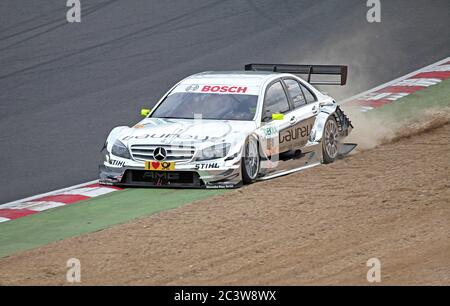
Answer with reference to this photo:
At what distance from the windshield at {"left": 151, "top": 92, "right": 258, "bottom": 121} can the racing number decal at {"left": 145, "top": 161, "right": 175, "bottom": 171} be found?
3.41 feet

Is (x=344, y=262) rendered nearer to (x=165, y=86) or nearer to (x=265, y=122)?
(x=265, y=122)

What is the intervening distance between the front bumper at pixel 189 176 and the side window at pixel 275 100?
1164 millimetres

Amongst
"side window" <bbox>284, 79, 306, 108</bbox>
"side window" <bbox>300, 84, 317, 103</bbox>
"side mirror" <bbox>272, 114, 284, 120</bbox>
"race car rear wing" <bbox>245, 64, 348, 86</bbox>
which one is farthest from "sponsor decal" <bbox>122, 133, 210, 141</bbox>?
"race car rear wing" <bbox>245, 64, 348, 86</bbox>

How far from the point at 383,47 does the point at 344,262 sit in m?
12.3

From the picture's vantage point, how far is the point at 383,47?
21562 mm

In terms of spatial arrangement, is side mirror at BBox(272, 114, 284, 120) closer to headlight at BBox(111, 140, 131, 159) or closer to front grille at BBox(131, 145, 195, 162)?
front grille at BBox(131, 145, 195, 162)

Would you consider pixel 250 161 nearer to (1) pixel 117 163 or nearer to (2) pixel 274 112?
(2) pixel 274 112

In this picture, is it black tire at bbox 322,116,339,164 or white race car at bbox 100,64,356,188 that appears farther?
black tire at bbox 322,116,339,164

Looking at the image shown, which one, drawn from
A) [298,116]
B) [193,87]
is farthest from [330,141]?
[193,87]

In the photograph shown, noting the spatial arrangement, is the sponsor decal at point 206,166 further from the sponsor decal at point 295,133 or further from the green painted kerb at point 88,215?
the sponsor decal at point 295,133

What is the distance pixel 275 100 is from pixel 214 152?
1.53 meters

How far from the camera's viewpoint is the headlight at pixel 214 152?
13102 millimetres

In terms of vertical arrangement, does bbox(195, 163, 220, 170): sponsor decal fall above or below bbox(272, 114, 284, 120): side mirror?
below

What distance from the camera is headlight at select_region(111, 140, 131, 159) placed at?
1335 cm
